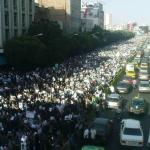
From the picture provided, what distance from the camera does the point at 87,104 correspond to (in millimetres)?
32812

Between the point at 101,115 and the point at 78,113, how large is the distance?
358cm

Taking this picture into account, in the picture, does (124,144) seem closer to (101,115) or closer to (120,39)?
(101,115)

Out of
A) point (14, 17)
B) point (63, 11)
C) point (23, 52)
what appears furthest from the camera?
point (63, 11)

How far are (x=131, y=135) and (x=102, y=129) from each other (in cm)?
151

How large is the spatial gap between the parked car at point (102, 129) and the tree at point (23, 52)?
27.1m

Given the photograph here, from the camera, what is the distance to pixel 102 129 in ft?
82.3

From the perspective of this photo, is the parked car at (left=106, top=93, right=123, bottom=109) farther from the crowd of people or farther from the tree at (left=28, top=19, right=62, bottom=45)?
the tree at (left=28, top=19, right=62, bottom=45)

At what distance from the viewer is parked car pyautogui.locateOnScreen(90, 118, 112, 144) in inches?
969

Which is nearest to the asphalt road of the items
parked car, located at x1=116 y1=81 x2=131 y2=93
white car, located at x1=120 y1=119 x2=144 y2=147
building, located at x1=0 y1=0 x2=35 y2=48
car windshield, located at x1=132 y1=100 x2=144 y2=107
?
white car, located at x1=120 y1=119 x2=144 y2=147

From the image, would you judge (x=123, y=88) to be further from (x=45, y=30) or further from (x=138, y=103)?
(x=45, y=30)

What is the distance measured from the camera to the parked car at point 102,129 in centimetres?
2462

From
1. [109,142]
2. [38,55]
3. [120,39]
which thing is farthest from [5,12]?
[120,39]

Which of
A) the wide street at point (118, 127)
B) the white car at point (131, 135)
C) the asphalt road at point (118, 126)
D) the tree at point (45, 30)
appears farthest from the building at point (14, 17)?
the white car at point (131, 135)

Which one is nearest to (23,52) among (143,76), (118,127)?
(143,76)
